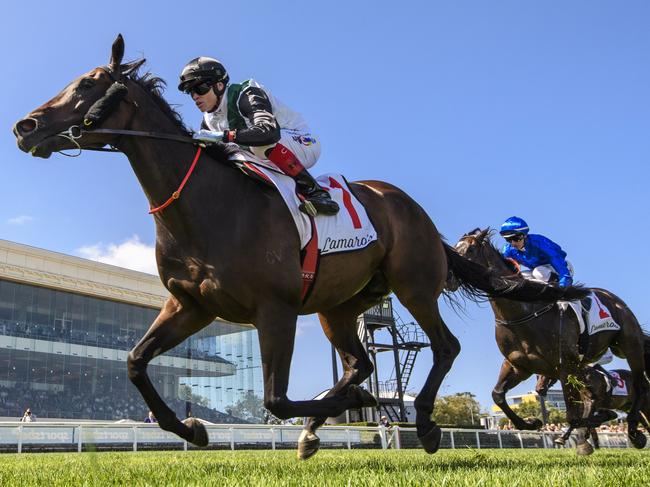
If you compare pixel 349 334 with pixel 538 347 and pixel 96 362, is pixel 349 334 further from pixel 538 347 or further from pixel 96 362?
pixel 96 362

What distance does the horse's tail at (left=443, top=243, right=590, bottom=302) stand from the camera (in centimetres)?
654

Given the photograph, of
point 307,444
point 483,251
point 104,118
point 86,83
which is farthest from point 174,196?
point 483,251

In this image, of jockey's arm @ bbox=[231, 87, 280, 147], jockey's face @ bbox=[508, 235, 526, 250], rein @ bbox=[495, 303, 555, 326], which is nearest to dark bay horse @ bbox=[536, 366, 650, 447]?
rein @ bbox=[495, 303, 555, 326]

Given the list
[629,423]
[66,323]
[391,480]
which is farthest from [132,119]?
[66,323]

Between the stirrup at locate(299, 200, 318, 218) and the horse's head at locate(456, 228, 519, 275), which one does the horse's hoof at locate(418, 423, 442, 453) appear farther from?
the horse's head at locate(456, 228, 519, 275)

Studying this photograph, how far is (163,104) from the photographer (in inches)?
192

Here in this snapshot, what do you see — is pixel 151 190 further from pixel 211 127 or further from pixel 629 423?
pixel 629 423

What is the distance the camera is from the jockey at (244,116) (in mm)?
4660

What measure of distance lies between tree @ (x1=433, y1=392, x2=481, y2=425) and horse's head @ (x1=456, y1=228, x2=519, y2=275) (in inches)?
2114

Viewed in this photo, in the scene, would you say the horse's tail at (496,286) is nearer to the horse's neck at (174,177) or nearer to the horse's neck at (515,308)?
the horse's neck at (515,308)

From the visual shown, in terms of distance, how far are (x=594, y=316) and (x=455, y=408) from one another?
58151 millimetres

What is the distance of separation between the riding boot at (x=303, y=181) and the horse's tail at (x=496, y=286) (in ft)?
6.34

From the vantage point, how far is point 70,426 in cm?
1462

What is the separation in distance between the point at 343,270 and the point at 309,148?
1.10 meters
